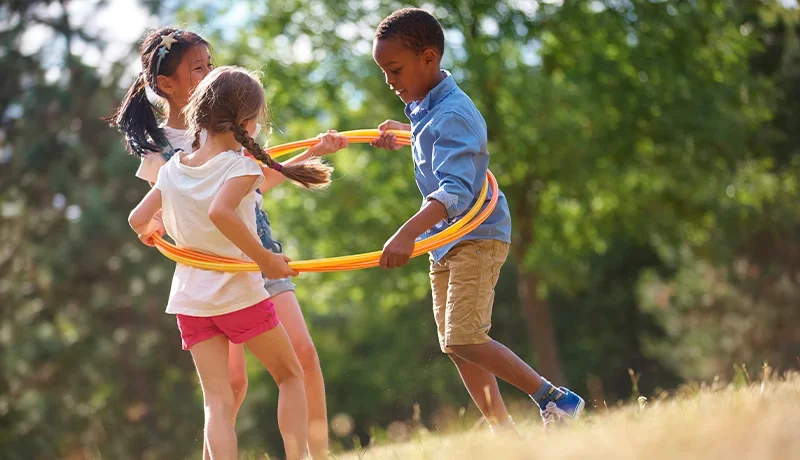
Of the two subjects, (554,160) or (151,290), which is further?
(151,290)

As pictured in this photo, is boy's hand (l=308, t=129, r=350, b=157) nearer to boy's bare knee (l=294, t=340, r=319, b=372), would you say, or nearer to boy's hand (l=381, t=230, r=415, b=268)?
boy's bare knee (l=294, t=340, r=319, b=372)

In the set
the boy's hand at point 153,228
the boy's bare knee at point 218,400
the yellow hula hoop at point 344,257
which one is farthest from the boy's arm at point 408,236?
the boy's hand at point 153,228

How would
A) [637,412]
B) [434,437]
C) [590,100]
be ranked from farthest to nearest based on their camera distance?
[590,100] < [434,437] < [637,412]

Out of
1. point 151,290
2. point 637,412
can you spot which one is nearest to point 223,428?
point 637,412

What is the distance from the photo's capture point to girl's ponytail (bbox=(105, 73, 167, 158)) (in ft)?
15.8

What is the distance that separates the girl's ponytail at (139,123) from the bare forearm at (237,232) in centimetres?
105

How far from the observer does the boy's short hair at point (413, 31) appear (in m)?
4.58

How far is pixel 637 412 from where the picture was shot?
448cm

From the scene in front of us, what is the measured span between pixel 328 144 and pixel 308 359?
1212 mm

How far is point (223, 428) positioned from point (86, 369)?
1714 cm

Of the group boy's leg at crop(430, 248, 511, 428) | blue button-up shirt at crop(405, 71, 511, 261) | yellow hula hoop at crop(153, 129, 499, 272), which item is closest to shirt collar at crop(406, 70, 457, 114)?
blue button-up shirt at crop(405, 71, 511, 261)

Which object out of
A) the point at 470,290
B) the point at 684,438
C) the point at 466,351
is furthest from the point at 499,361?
the point at 684,438

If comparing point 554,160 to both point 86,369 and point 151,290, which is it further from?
point 86,369

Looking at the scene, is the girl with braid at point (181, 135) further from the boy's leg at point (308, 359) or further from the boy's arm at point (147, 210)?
the boy's arm at point (147, 210)
